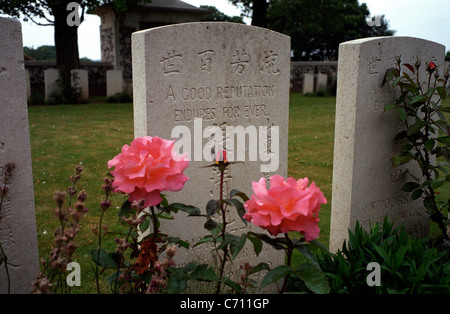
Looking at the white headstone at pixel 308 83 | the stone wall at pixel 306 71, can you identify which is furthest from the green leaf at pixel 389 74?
the stone wall at pixel 306 71

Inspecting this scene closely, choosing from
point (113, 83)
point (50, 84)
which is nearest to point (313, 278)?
point (50, 84)

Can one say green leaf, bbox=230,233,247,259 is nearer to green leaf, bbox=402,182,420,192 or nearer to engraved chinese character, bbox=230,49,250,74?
engraved chinese character, bbox=230,49,250,74

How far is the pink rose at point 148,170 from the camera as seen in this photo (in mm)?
1675

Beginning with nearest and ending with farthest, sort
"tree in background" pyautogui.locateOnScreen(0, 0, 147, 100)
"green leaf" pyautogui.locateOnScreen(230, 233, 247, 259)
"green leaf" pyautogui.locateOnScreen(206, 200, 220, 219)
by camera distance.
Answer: "green leaf" pyautogui.locateOnScreen(230, 233, 247, 259) < "green leaf" pyautogui.locateOnScreen(206, 200, 220, 219) < "tree in background" pyautogui.locateOnScreen(0, 0, 147, 100)

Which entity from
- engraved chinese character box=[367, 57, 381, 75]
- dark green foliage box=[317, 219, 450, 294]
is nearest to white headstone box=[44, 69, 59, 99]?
engraved chinese character box=[367, 57, 381, 75]

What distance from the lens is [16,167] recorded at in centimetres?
279

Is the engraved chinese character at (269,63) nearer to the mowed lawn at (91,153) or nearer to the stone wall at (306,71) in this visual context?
the mowed lawn at (91,153)

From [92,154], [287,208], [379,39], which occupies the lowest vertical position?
[92,154]

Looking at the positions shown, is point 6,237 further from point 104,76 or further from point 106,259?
point 104,76

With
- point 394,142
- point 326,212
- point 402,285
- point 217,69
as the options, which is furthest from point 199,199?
point 326,212

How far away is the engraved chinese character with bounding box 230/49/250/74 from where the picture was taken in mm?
3260

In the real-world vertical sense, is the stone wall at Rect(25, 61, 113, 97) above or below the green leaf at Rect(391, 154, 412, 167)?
above

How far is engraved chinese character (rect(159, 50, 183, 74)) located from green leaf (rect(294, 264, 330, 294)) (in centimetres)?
173

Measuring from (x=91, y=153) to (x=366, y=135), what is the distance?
5834 millimetres
